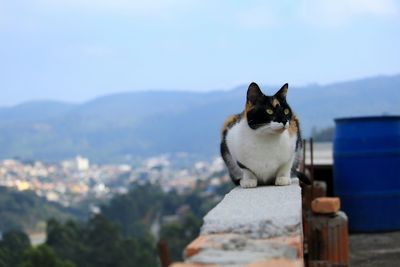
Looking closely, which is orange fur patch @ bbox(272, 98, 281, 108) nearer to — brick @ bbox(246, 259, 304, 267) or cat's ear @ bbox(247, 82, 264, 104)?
cat's ear @ bbox(247, 82, 264, 104)

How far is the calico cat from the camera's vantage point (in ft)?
12.1

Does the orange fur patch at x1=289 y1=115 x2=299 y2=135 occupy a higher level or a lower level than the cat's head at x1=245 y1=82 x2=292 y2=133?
lower

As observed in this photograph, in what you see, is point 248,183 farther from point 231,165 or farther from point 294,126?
point 294,126

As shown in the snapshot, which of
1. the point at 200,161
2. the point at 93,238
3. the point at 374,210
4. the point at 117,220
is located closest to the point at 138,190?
the point at 117,220

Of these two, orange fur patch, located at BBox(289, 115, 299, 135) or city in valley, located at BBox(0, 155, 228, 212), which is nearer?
orange fur patch, located at BBox(289, 115, 299, 135)

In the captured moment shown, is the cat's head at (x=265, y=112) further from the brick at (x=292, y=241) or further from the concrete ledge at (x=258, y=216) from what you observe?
the brick at (x=292, y=241)

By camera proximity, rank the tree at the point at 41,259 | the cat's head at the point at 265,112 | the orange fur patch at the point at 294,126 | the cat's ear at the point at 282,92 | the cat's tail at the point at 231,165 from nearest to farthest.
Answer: the cat's head at the point at 265,112
the cat's ear at the point at 282,92
the orange fur patch at the point at 294,126
the cat's tail at the point at 231,165
the tree at the point at 41,259

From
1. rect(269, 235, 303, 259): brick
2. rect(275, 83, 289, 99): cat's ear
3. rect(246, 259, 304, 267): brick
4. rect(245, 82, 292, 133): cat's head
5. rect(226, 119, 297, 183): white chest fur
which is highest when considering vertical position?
rect(275, 83, 289, 99): cat's ear

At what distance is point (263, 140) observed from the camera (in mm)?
3805

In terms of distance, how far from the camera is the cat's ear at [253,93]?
145 inches

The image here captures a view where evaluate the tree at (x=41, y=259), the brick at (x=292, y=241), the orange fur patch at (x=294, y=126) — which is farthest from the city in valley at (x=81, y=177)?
the brick at (x=292, y=241)

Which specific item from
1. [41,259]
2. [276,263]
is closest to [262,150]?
[276,263]

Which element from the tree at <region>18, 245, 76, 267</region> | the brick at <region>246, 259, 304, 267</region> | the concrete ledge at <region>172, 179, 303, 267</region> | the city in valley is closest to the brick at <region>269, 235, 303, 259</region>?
the concrete ledge at <region>172, 179, 303, 267</region>

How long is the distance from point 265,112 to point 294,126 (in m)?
0.43
